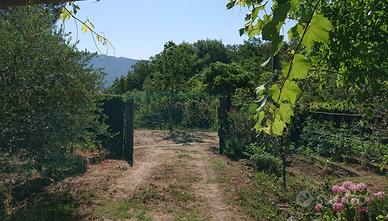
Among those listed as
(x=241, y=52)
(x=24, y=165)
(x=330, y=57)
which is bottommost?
(x=24, y=165)

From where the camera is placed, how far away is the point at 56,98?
8.38 meters

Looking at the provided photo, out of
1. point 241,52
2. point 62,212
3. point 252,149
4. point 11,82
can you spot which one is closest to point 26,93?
point 11,82

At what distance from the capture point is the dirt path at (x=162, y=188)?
773 cm

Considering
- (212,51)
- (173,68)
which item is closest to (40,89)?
(173,68)

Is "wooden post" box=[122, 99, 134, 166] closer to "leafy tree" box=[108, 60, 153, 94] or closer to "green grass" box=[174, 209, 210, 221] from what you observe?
"green grass" box=[174, 209, 210, 221]

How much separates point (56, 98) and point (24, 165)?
1358 millimetres

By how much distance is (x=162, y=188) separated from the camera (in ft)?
30.4

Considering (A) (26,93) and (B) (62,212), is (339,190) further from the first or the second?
(A) (26,93)

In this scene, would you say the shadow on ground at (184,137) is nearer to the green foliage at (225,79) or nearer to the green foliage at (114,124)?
the green foliage at (225,79)

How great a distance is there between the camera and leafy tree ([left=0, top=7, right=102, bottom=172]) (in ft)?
24.7

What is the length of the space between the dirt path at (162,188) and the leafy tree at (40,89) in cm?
120

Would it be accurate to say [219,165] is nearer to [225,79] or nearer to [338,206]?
[338,206]

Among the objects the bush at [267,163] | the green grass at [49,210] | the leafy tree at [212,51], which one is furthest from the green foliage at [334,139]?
the leafy tree at [212,51]

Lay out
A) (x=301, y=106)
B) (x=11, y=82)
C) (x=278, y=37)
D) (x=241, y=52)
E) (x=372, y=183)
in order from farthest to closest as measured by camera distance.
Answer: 1. (x=241, y=52)
2. (x=301, y=106)
3. (x=372, y=183)
4. (x=11, y=82)
5. (x=278, y=37)
